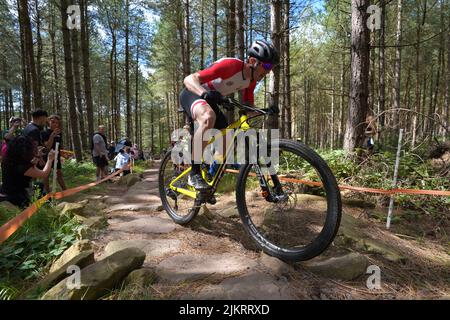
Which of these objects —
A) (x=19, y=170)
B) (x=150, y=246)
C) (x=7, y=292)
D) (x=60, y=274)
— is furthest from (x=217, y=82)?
(x=19, y=170)

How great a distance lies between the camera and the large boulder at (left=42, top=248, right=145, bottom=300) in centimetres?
184

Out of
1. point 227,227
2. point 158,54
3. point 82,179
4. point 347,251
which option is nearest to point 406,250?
point 347,251

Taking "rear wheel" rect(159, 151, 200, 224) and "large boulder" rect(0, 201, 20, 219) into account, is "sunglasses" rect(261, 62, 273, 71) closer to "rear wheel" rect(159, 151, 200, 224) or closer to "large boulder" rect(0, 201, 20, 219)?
"rear wheel" rect(159, 151, 200, 224)

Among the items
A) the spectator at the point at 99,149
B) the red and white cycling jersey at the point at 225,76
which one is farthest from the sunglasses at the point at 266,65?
the spectator at the point at 99,149

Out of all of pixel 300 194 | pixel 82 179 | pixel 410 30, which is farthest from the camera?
pixel 410 30

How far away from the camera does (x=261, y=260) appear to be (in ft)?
7.99

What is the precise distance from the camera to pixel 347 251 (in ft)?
8.77

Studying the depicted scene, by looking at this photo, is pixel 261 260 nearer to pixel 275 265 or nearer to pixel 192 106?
pixel 275 265

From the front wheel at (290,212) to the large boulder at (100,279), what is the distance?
1.13 m

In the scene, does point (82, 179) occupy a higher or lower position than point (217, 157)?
lower

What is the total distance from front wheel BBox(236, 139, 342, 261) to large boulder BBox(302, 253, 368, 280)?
0.16m
